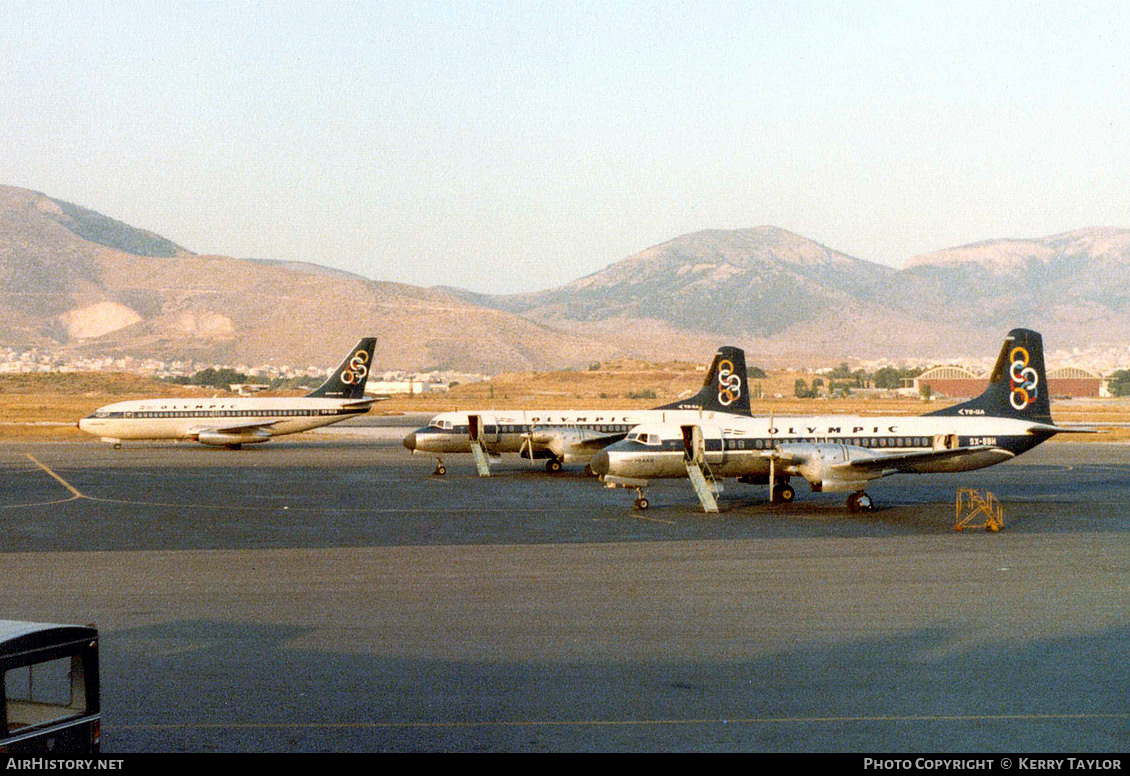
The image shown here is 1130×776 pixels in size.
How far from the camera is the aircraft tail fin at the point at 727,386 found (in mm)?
51406

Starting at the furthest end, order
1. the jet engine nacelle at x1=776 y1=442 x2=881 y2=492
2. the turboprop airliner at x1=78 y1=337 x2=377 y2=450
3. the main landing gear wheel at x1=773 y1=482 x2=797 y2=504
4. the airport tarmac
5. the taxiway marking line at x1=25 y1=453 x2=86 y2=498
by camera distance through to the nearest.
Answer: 1. the turboprop airliner at x1=78 y1=337 x2=377 y2=450
2. the taxiway marking line at x1=25 y1=453 x2=86 y2=498
3. the main landing gear wheel at x1=773 y1=482 x2=797 y2=504
4. the jet engine nacelle at x1=776 y1=442 x2=881 y2=492
5. the airport tarmac

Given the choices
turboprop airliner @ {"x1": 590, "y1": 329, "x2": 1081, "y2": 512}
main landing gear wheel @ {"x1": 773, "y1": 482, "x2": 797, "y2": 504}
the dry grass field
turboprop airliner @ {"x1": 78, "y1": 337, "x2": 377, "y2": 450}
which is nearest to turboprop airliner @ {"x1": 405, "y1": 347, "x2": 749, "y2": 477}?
turboprop airliner @ {"x1": 590, "y1": 329, "x2": 1081, "y2": 512}

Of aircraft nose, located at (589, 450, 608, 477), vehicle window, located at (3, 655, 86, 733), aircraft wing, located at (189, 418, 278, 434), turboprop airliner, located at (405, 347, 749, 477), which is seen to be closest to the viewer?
vehicle window, located at (3, 655, 86, 733)

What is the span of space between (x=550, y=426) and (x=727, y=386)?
992cm

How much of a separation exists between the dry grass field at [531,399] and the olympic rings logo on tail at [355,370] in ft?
103

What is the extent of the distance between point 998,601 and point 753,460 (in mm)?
19062

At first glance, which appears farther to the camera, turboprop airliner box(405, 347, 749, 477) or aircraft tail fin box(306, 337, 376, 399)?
aircraft tail fin box(306, 337, 376, 399)

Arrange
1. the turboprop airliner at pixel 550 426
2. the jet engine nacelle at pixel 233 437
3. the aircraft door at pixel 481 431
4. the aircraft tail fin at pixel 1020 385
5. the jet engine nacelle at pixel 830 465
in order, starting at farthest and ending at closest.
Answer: the jet engine nacelle at pixel 233 437 → the aircraft door at pixel 481 431 → the turboprop airliner at pixel 550 426 → the aircraft tail fin at pixel 1020 385 → the jet engine nacelle at pixel 830 465

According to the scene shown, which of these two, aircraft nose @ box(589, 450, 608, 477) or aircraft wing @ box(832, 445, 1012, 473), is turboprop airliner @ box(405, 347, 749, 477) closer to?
aircraft nose @ box(589, 450, 608, 477)

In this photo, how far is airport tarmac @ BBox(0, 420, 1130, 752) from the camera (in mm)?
13750

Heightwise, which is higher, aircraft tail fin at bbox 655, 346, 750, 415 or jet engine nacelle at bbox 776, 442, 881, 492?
aircraft tail fin at bbox 655, 346, 750, 415

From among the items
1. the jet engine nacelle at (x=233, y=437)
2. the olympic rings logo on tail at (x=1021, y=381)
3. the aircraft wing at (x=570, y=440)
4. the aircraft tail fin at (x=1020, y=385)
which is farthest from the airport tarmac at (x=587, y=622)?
the jet engine nacelle at (x=233, y=437)

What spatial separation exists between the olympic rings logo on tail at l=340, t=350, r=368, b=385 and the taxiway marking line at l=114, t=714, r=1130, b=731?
64098 mm

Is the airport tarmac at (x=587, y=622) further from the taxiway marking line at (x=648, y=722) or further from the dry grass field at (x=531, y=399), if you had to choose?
the dry grass field at (x=531, y=399)
